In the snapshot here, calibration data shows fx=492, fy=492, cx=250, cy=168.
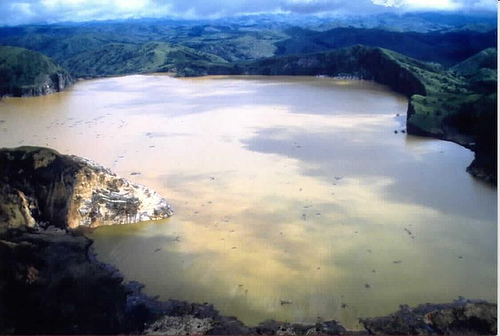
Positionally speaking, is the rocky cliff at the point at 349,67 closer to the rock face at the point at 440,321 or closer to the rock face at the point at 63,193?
the rock face at the point at 63,193

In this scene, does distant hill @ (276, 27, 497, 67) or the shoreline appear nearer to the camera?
the shoreline

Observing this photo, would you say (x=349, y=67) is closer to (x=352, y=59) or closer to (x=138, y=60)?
(x=352, y=59)

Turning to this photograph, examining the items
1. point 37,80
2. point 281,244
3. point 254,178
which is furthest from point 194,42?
point 281,244

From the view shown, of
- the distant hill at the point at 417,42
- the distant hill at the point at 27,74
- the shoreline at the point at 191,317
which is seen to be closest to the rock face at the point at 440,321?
the shoreline at the point at 191,317

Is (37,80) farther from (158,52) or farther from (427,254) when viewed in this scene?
(427,254)

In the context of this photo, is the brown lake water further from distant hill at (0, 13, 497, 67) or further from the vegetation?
distant hill at (0, 13, 497, 67)

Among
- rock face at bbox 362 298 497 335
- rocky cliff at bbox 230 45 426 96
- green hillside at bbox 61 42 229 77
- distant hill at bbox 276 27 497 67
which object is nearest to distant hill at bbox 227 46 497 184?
rocky cliff at bbox 230 45 426 96

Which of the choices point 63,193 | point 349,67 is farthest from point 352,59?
point 63,193
